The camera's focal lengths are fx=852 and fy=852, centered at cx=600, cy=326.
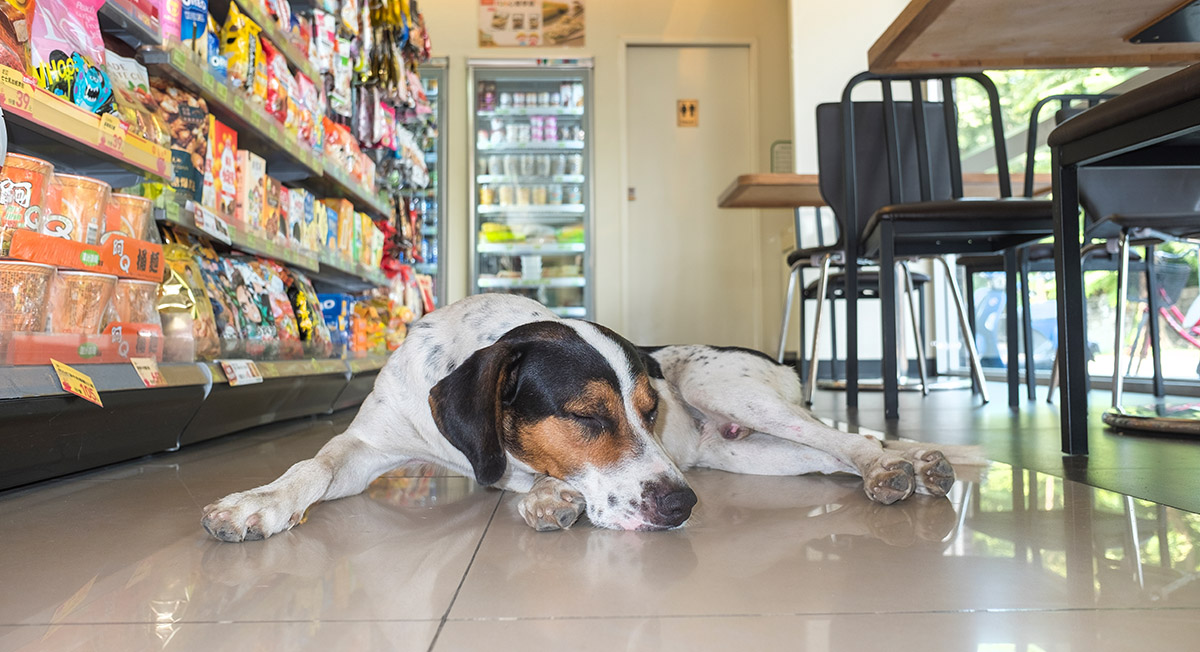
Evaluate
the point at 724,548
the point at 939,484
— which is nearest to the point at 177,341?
the point at 724,548

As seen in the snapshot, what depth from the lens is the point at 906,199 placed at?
453 centimetres

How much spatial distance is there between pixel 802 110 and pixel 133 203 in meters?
6.51

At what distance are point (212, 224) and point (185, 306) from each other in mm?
296

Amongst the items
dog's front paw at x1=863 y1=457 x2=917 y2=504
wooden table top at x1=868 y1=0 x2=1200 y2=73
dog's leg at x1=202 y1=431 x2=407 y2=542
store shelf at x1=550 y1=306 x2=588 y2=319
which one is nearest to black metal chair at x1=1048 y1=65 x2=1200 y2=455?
wooden table top at x1=868 y1=0 x2=1200 y2=73

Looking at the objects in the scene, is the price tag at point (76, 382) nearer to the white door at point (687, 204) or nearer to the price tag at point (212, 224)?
the price tag at point (212, 224)

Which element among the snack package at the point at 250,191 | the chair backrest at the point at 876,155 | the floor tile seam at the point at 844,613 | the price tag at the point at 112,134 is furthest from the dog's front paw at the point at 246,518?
the chair backrest at the point at 876,155

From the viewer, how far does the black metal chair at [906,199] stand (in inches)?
128

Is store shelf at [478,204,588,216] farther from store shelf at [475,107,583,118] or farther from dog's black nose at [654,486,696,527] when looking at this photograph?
dog's black nose at [654,486,696,527]

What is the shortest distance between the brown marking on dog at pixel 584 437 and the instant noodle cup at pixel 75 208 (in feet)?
4.01

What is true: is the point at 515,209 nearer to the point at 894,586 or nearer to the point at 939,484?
the point at 939,484

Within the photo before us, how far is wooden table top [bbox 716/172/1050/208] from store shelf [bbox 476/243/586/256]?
2.90 meters

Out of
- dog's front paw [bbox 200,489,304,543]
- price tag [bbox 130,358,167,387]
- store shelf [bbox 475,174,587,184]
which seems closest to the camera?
dog's front paw [bbox 200,489,304,543]

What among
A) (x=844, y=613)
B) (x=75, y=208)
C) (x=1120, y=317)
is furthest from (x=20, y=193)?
(x=1120, y=317)

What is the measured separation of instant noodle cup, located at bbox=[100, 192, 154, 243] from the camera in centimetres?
220
